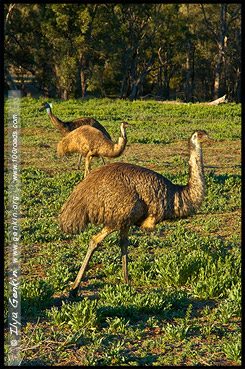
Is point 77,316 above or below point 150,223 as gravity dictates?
below

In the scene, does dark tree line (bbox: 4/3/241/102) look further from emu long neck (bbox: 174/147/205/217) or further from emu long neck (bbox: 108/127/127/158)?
emu long neck (bbox: 174/147/205/217)

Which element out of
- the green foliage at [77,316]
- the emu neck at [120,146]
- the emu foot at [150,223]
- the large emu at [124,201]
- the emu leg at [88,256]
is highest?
the emu neck at [120,146]

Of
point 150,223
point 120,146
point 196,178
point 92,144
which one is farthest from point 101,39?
point 150,223

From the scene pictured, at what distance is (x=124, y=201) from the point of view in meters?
5.91

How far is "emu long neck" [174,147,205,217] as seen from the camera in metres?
6.29

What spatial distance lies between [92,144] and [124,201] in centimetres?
650

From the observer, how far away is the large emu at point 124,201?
594 cm

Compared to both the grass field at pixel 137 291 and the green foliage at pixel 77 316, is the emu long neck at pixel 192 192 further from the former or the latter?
the green foliage at pixel 77 316

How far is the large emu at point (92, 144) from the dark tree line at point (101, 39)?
78.9 ft

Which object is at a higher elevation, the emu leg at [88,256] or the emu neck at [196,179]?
the emu neck at [196,179]

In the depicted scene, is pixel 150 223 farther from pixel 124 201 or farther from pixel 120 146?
pixel 120 146

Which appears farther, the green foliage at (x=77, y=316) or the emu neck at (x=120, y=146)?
the emu neck at (x=120, y=146)

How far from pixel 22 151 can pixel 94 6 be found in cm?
2493

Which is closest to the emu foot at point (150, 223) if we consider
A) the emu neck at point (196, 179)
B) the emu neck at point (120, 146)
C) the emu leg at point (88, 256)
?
the emu leg at point (88, 256)
